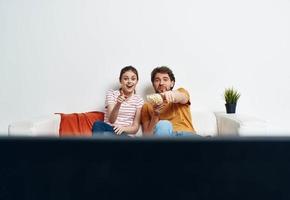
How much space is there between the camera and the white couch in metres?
1.98

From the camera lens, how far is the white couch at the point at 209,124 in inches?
77.9

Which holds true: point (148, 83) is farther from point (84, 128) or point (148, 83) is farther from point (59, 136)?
point (59, 136)

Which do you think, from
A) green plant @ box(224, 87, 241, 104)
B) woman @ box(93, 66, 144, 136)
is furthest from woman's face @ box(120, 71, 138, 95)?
green plant @ box(224, 87, 241, 104)

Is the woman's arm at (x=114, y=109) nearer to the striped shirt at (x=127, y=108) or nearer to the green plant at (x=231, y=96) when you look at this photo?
the striped shirt at (x=127, y=108)

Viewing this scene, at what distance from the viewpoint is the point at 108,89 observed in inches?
115

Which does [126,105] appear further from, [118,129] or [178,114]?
[178,114]

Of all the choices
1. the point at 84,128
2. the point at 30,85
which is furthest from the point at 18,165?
the point at 30,85

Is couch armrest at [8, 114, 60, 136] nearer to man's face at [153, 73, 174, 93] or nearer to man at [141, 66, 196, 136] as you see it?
man at [141, 66, 196, 136]

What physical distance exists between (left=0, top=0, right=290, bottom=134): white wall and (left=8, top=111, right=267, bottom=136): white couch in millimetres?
215
